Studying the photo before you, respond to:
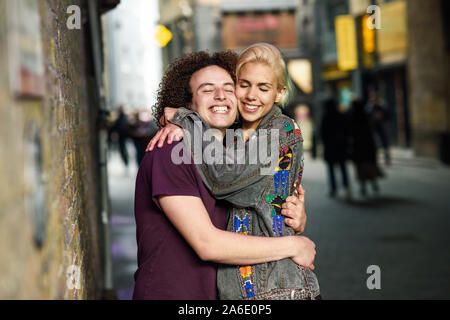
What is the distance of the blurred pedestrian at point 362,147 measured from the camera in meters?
10.8

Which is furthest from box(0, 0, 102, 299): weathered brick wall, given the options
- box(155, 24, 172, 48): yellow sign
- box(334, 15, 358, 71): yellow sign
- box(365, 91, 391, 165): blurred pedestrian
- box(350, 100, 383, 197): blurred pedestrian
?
box(334, 15, 358, 71): yellow sign

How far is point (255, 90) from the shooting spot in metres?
2.59

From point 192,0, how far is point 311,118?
10.6 m

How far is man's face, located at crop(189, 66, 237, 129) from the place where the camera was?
2.48 m

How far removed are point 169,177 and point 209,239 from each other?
11.2 inches

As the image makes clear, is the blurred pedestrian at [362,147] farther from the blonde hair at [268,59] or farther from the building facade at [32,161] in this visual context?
the building facade at [32,161]

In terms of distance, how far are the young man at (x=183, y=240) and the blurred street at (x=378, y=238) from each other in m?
3.42

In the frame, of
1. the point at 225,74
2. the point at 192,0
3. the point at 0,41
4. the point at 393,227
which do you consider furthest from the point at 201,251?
the point at 192,0

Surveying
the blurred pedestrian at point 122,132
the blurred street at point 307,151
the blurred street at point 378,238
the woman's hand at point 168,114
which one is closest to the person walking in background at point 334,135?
the blurred street at point 307,151

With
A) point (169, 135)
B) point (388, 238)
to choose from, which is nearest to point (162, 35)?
point (388, 238)

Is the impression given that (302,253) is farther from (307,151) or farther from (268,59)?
(307,151)

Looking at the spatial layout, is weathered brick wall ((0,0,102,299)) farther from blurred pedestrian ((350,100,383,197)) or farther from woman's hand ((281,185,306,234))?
blurred pedestrian ((350,100,383,197))

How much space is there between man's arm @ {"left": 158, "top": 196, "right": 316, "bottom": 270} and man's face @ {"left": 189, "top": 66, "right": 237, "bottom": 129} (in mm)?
549

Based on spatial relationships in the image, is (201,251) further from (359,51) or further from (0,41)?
(359,51)
